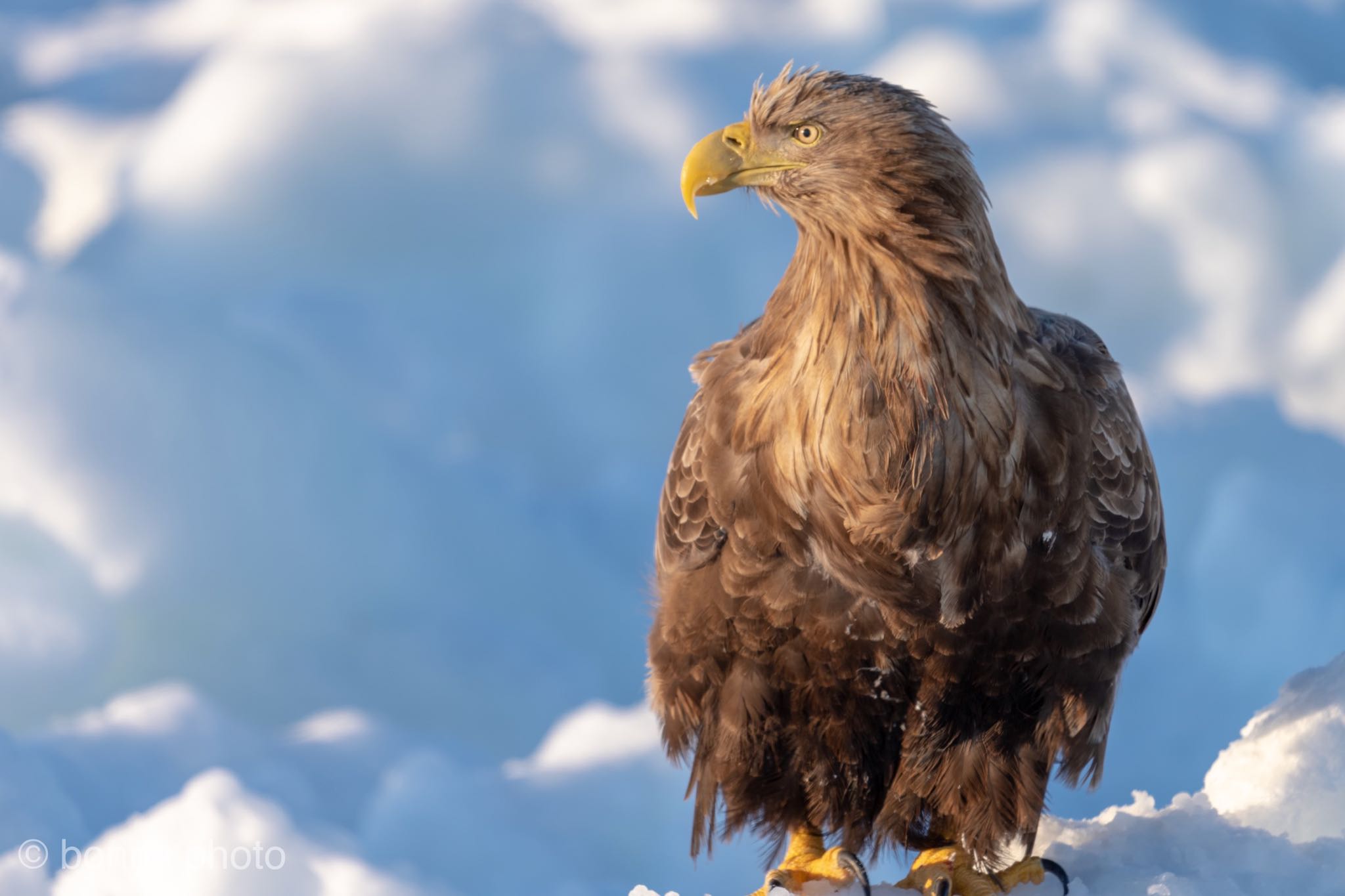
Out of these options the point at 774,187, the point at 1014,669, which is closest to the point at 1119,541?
the point at 1014,669

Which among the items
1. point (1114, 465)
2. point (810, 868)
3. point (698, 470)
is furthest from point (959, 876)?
point (698, 470)

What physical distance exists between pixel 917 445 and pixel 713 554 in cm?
104

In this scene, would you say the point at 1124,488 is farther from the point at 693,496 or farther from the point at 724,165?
the point at 724,165

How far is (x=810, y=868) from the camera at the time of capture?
5594mm

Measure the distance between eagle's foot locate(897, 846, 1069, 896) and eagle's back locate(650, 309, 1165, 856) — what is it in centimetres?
12

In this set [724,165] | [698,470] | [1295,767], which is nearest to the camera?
[724,165]

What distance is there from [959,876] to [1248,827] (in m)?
1.54

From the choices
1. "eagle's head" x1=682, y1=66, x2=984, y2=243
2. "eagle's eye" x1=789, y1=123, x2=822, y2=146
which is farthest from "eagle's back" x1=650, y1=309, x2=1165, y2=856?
"eagle's eye" x1=789, y1=123, x2=822, y2=146

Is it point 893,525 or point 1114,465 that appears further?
point 1114,465

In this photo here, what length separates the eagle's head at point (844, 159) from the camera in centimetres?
409

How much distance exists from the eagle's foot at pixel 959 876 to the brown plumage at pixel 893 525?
12cm

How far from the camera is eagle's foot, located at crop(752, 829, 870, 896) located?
534 cm

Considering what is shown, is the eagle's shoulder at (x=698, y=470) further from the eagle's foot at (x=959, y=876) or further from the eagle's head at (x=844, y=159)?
the eagle's foot at (x=959, y=876)

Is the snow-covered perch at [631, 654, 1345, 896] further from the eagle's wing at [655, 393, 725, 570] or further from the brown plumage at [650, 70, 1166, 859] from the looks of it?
the eagle's wing at [655, 393, 725, 570]
